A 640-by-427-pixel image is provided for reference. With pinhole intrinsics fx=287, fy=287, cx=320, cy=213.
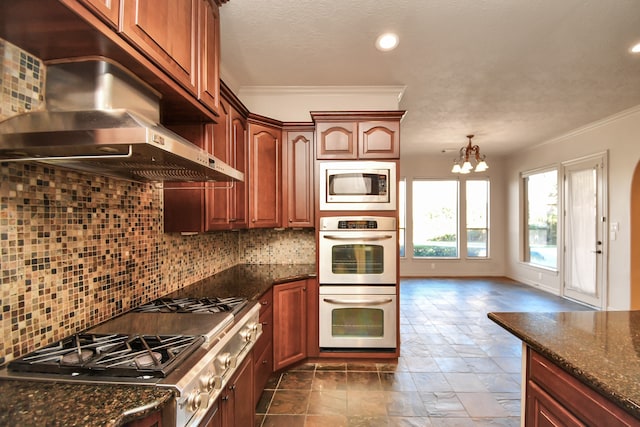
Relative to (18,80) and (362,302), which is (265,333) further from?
(18,80)

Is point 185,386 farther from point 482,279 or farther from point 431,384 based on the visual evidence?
point 482,279

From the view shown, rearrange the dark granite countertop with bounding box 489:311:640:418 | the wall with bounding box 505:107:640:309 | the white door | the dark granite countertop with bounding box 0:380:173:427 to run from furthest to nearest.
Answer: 1. the white door
2. the wall with bounding box 505:107:640:309
3. the dark granite countertop with bounding box 489:311:640:418
4. the dark granite countertop with bounding box 0:380:173:427

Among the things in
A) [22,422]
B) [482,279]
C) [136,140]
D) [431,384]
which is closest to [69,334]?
[22,422]

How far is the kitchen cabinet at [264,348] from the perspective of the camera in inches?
81.2

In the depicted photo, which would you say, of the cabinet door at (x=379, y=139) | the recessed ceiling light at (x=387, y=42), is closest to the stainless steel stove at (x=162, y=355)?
the cabinet door at (x=379, y=139)

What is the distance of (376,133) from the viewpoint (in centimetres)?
271

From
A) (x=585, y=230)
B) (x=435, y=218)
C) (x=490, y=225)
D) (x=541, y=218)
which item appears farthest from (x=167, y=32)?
(x=490, y=225)

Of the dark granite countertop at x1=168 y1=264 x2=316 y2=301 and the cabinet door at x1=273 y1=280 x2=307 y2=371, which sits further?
the cabinet door at x1=273 y1=280 x2=307 y2=371

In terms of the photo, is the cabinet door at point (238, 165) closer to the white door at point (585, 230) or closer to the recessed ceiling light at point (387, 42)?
the recessed ceiling light at point (387, 42)

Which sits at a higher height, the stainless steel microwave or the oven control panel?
the stainless steel microwave

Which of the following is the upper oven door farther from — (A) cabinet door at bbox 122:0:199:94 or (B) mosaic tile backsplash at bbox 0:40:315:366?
(A) cabinet door at bbox 122:0:199:94

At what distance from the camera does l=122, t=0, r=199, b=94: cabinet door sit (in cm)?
103

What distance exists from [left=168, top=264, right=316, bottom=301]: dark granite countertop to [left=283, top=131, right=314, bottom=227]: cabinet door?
48 cm

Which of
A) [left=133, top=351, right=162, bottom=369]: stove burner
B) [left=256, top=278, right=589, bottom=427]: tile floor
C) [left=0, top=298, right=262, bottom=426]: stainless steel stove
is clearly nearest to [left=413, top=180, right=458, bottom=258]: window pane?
[left=256, top=278, right=589, bottom=427]: tile floor
